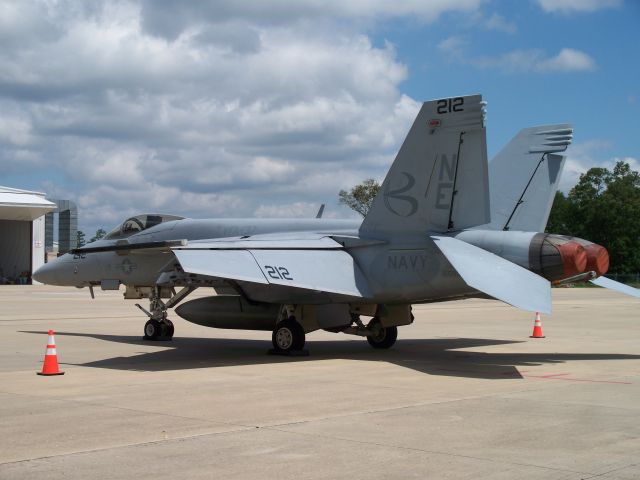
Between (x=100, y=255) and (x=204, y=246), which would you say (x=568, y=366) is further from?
(x=100, y=255)

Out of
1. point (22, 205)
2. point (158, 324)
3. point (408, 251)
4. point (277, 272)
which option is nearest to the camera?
point (277, 272)

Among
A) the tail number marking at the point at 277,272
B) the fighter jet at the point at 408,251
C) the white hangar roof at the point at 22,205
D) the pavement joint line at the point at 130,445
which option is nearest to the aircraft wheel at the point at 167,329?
the fighter jet at the point at 408,251

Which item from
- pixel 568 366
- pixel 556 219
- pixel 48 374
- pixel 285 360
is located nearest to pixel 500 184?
pixel 568 366

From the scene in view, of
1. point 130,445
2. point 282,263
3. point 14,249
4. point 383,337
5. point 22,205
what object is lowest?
point 130,445

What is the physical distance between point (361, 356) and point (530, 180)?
5.54 metres

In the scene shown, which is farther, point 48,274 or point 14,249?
point 14,249

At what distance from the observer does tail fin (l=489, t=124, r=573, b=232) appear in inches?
674

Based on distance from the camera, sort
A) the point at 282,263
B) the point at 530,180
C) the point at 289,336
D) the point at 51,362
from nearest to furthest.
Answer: the point at 51,362
the point at 282,263
the point at 289,336
the point at 530,180

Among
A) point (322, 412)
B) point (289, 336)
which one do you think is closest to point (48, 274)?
point (289, 336)

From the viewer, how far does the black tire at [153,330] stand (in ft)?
60.3

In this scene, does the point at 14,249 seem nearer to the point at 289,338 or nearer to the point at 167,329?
the point at 167,329

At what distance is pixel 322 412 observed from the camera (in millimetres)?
8891

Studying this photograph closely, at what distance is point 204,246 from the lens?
1404 centimetres

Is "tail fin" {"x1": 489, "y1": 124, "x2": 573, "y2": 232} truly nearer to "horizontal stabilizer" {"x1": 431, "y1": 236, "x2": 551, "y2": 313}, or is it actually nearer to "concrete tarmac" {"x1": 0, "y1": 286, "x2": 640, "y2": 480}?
"concrete tarmac" {"x1": 0, "y1": 286, "x2": 640, "y2": 480}
